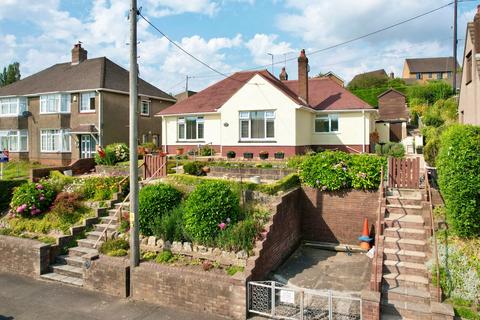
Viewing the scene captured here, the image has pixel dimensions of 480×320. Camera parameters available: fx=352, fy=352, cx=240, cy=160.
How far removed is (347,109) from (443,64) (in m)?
63.6

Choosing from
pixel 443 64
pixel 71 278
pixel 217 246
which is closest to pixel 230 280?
pixel 217 246

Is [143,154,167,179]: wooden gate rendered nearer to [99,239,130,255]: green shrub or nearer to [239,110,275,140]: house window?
[99,239,130,255]: green shrub

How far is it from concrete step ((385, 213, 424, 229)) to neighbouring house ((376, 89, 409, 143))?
2472 centimetres

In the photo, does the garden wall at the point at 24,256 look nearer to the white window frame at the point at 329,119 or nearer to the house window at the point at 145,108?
the white window frame at the point at 329,119

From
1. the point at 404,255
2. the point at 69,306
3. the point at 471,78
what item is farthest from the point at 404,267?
the point at 471,78

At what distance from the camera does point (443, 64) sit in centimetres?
7294

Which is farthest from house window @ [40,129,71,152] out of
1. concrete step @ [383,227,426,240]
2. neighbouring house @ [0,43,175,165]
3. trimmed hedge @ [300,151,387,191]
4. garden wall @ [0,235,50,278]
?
concrete step @ [383,227,426,240]

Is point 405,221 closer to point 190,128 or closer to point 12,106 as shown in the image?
point 190,128

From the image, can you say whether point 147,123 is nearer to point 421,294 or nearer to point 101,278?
point 101,278

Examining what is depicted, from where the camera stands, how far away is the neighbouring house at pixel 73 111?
89.5 feet

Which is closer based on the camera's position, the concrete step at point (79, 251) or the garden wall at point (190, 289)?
the garden wall at point (190, 289)

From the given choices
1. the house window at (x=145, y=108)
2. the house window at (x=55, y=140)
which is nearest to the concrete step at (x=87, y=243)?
the house window at (x=55, y=140)

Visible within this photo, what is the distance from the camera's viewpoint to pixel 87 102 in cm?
2750

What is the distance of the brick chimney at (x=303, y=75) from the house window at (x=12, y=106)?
76.6 ft
